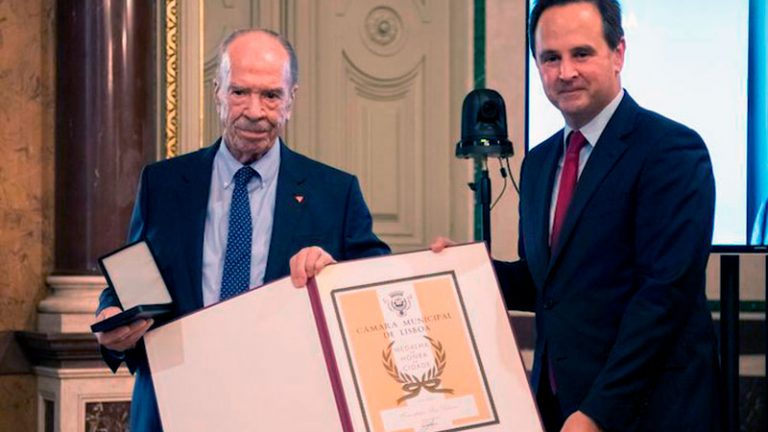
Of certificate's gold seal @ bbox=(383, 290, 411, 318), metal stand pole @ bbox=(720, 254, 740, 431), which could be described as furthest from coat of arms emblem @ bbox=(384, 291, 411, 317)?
metal stand pole @ bbox=(720, 254, 740, 431)

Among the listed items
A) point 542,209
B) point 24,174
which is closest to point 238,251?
point 542,209

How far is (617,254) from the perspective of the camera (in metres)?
2.44

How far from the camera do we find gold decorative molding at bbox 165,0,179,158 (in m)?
5.03

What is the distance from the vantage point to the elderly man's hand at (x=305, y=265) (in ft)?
7.89

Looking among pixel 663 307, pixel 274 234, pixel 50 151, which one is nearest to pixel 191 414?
pixel 274 234

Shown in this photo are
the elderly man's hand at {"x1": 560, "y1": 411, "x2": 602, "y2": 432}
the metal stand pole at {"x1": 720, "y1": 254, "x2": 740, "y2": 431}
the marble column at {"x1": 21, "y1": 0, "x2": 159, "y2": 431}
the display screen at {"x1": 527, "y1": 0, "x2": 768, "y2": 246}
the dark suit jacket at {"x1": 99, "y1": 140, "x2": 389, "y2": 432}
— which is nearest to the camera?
the elderly man's hand at {"x1": 560, "y1": 411, "x2": 602, "y2": 432}

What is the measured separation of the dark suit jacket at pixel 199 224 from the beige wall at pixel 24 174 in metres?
2.25

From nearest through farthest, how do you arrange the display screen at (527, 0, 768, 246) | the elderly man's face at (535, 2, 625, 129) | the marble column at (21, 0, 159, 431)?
the elderly man's face at (535, 2, 625, 129)
the marble column at (21, 0, 159, 431)
the display screen at (527, 0, 768, 246)

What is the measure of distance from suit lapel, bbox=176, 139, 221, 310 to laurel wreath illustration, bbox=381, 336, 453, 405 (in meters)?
0.43

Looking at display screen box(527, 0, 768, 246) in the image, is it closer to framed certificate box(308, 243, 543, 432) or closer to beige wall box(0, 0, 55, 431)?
beige wall box(0, 0, 55, 431)

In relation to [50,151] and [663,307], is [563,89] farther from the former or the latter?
[50,151]

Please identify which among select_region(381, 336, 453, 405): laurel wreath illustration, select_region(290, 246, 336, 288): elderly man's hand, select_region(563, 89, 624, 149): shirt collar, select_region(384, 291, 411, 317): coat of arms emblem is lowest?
select_region(381, 336, 453, 405): laurel wreath illustration

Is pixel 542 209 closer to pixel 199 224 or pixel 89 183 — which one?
pixel 199 224

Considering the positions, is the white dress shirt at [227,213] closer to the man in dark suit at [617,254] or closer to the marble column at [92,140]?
the man in dark suit at [617,254]
